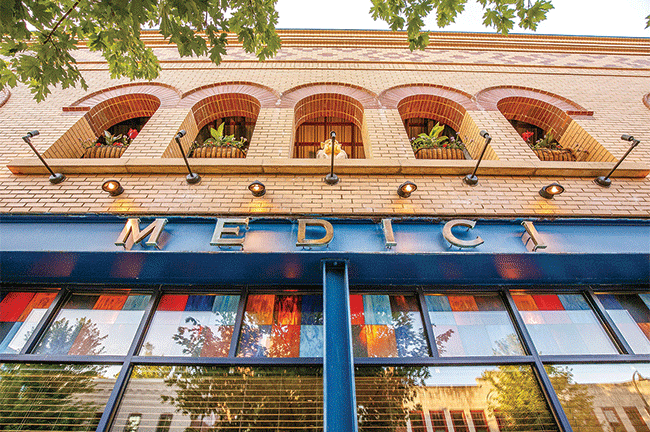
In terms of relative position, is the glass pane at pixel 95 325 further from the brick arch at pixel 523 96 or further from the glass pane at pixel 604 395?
the brick arch at pixel 523 96

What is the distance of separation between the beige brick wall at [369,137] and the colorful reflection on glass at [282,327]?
1.20 m

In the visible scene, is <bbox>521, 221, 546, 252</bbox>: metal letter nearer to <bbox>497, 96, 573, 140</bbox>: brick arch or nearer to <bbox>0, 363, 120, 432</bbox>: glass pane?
<bbox>497, 96, 573, 140</bbox>: brick arch

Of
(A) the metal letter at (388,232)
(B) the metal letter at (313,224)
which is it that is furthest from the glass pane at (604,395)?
(B) the metal letter at (313,224)

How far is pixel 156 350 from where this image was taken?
145 inches

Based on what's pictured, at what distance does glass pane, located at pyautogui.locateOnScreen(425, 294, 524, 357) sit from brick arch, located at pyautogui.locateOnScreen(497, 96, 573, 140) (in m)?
4.97

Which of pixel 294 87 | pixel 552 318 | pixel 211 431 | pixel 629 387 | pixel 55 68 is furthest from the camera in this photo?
pixel 294 87

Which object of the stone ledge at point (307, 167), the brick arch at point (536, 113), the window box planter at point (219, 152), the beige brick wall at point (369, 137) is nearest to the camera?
the beige brick wall at point (369, 137)

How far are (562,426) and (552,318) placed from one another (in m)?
1.29

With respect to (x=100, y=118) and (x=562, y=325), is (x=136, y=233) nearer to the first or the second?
(x=100, y=118)

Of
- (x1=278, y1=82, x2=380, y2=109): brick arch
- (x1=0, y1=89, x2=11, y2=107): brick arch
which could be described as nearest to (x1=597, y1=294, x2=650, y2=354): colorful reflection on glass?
(x1=278, y1=82, x2=380, y2=109): brick arch

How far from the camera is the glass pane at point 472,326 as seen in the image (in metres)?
3.76

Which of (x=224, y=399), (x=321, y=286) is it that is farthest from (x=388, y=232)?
(x=224, y=399)

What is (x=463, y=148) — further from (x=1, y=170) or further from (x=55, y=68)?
(x=1, y=170)

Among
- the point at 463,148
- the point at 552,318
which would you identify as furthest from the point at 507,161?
the point at 552,318
